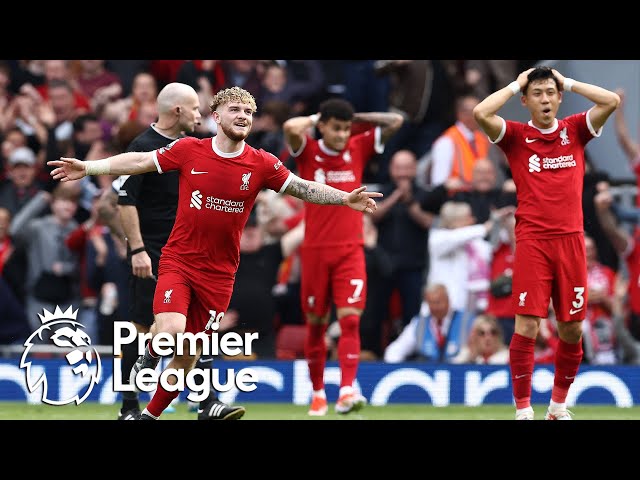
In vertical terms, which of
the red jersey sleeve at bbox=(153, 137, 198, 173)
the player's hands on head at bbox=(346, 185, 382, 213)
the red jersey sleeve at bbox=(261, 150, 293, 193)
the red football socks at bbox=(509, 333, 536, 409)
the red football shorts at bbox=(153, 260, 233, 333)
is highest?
the red jersey sleeve at bbox=(153, 137, 198, 173)

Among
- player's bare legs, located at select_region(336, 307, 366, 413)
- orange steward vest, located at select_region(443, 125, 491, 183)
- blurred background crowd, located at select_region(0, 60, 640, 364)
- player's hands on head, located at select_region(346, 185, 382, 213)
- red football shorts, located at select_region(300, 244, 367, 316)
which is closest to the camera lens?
player's hands on head, located at select_region(346, 185, 382, 213)

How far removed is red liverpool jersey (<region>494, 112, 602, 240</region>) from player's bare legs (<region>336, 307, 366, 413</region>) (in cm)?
219

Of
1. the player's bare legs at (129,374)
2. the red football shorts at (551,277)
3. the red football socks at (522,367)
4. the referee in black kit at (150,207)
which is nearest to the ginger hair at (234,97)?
the referee in black kit at (150,207)

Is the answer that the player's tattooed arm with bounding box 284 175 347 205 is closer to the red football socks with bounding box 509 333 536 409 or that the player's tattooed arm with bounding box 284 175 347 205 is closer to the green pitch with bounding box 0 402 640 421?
the red football socks with bounding box 509 333 536 409

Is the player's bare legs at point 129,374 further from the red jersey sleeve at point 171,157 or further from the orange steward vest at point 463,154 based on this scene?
the orange steward vest at point 463,154

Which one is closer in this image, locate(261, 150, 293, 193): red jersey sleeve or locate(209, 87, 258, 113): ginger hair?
locate(209, 87, 258, 113): ginger hair

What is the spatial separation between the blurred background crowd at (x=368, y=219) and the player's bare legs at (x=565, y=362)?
3244 mm

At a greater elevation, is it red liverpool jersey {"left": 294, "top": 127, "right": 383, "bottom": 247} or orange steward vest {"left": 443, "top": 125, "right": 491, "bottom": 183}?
orange steward vest {"left": 443, "top": 125, "right": 491, "bottom": 183}

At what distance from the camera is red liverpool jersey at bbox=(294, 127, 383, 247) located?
40.5ft

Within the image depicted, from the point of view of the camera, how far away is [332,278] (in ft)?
40.8

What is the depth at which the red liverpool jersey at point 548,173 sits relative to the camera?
34.3ft

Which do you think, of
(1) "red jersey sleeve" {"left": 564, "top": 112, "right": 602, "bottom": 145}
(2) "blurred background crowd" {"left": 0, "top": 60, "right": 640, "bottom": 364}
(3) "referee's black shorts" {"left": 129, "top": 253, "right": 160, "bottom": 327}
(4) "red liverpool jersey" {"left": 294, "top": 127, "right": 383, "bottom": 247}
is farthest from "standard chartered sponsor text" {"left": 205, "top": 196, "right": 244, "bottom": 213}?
(2) "blurred background crowd" {"left": 0, "top": 60, "right": 640, "bottom": 364}
